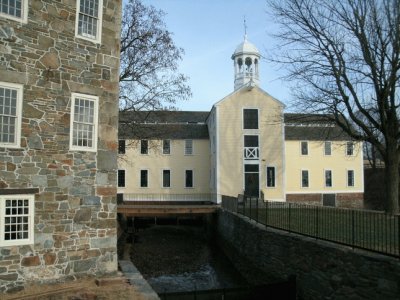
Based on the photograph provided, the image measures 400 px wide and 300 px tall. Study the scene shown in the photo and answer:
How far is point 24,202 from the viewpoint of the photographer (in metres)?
10.4

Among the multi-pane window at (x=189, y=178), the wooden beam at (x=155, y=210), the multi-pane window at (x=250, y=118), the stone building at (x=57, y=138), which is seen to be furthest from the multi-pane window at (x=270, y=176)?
the stone building at (x=57, y=138)

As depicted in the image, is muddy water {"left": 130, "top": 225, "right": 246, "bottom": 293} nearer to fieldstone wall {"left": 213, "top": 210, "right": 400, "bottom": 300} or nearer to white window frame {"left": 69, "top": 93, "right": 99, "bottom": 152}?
fieldstone wall {"left": 213, "top": 210, "right": 400, "bottom": 300}

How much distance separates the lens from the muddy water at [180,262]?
16.5 metres

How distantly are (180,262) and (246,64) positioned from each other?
20.5 meters

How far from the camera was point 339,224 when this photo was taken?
11836 millimetres

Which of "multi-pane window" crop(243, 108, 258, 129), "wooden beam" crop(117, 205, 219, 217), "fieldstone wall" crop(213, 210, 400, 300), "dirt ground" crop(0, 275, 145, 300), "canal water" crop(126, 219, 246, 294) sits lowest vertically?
"canal water" crop(126, 219, 246, 294)

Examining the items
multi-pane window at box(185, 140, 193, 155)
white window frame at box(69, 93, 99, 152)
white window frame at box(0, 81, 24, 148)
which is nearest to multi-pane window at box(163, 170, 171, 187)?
multi-pane window at box(185, 140, 193, 155)

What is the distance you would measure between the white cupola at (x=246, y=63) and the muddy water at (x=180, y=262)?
13328mm

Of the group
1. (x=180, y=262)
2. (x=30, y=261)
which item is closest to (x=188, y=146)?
(x=180, y=262)

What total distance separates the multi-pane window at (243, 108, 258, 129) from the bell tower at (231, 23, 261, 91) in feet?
7.87

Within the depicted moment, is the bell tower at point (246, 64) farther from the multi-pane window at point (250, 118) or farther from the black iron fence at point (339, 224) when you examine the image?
the black iron fence at point (339, 224)

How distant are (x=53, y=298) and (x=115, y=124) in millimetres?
5021

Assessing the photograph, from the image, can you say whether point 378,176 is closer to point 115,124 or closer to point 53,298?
point 115,124

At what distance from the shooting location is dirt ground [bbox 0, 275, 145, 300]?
32.4ft
